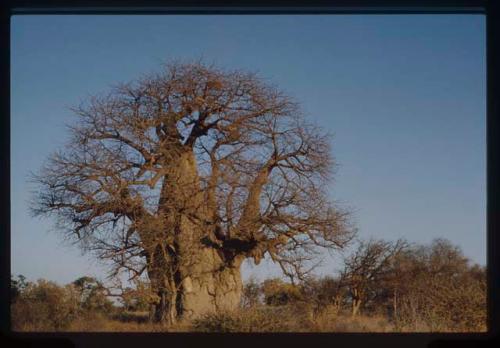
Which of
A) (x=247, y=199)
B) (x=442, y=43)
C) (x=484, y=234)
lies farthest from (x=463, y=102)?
(x=247, y=199)

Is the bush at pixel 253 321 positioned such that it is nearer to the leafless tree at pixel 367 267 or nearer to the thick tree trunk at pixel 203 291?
the thick tree trunk at pixel 203 291

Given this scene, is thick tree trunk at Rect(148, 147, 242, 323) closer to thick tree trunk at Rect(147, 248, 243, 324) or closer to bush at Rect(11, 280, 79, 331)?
thick tree trunk at Rect(147, 248, 243, 324)

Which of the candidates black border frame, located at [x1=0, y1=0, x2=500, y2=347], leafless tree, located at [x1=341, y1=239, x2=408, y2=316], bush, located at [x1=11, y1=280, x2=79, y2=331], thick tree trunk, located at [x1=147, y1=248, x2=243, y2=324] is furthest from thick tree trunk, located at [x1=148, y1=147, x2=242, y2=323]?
leafless tree, located at [x1=341, y1=239, x2=408, y2=316]

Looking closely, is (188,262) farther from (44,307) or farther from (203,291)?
(44,307)

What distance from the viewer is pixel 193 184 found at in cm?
549

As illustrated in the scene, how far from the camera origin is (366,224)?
211 inches

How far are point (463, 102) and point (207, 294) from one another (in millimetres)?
2315

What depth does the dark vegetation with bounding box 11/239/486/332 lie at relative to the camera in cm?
531
